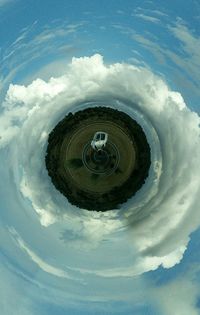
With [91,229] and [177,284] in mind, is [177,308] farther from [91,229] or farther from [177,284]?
[91,229]

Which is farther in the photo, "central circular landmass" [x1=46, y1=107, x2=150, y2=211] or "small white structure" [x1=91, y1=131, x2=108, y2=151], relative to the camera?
"central circular landmass" [x1=46, y1=107, x2=150, y2=211]

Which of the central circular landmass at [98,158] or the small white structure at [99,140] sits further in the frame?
the central circular landmass at [98,158]

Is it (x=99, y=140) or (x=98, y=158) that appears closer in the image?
(x=99, y=140)

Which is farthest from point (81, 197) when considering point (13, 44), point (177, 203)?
point (13, 44)
